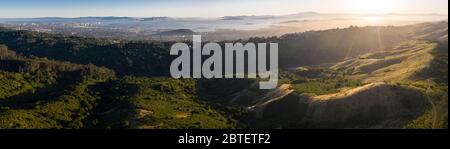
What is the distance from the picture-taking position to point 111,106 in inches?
5015

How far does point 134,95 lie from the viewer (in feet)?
453

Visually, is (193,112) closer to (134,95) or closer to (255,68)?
(134,95)

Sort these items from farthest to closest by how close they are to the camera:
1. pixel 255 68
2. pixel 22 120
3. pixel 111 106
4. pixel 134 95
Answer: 1. pixel 255 68
2. pixel 134 95
3. pixel 111 106
4. pixel 22 120

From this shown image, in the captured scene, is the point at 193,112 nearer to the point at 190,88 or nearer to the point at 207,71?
the point at 190,88

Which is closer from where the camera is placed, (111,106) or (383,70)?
(111,106)

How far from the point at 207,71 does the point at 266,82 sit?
54.7 meters

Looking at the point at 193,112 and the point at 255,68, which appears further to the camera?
the point at 255,68

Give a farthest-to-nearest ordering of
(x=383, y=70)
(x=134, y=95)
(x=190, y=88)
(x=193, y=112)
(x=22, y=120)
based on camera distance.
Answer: (x=190, y=88) < (x=383, y=70) < (x=134, y=95) < (x=193, y=112) < (x=22, y=120)
